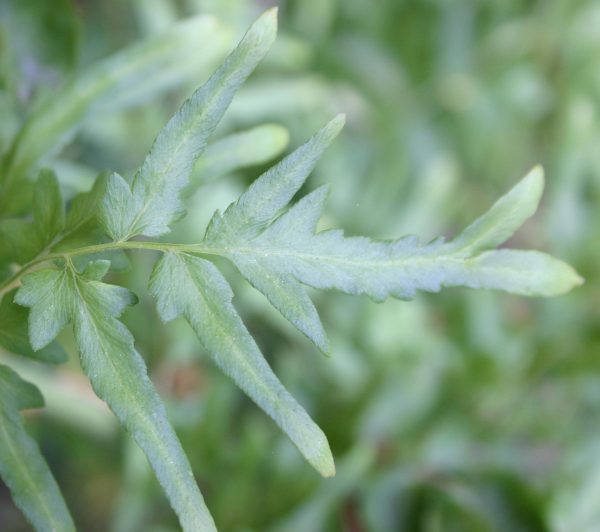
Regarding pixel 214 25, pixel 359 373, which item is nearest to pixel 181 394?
pixel 359 373

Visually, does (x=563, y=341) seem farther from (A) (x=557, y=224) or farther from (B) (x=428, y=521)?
(B) (x=428, y=521)

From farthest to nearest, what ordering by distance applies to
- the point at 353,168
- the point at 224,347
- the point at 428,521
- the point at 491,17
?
the point at 491,17
the point at 353,168
the point at 428,521
the point at 224,347

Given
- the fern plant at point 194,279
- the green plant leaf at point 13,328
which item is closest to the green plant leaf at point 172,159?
the fern plant at point 194,279

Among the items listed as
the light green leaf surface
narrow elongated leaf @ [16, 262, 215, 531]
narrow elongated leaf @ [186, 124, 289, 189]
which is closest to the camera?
narrow elongated leaf @ [16, 262, 215, 531]

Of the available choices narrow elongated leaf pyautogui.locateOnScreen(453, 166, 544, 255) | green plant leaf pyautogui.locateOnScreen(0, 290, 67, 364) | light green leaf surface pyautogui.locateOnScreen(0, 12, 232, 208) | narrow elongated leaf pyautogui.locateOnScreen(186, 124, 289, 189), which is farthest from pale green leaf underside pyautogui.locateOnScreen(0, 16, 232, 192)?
narrow elongated leaf pyautogui.locateOnScreen(453, 166, 544, 255)

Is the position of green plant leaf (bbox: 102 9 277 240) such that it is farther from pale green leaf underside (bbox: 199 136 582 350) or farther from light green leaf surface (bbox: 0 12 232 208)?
light green leaf surface (bbox: 0 12 232 208)

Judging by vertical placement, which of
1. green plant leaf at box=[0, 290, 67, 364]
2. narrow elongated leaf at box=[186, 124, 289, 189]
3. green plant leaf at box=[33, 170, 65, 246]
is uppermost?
narrow elongated leaf at box=[186, 124, 289, 189]

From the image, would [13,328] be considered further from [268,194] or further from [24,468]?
[268,194]
